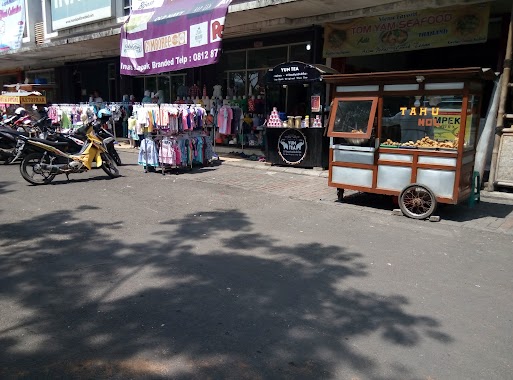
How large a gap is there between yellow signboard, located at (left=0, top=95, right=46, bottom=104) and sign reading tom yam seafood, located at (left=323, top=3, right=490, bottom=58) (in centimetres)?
1114

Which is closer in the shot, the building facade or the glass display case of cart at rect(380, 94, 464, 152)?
the glass display case of cart at rect(380, 94, 464, 152)

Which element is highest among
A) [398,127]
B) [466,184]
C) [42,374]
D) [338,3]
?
[338,3]

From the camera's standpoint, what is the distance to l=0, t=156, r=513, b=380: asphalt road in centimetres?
298

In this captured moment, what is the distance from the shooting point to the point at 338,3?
32.2 feet

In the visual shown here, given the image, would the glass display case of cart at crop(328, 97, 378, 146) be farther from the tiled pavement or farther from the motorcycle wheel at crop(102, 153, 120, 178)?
the motorcycle wheel at crop(102, 153, 120, 178)

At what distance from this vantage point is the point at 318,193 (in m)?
8.53

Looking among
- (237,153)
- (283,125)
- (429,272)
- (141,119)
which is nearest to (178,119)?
(141,119)

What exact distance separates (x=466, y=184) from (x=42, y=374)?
6.42m

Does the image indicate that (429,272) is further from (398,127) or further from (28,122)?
(28,122)

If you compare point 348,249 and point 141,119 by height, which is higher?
point 141,119

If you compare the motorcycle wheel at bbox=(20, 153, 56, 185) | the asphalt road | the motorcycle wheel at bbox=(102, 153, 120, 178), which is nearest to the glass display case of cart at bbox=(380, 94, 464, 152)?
the asphalt road

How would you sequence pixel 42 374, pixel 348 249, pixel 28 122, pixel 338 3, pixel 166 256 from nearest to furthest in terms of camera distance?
pixel 42 374 < pixel 166 256 < pixel 348 249 < pixel 338 3 < pixel 28 122

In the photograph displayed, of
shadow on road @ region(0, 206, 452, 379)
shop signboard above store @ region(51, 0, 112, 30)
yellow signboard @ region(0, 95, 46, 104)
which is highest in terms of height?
shop signboard above store @ region(51, 0, 112, 30)

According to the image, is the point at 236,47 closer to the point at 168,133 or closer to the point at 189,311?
the point at 168,133
